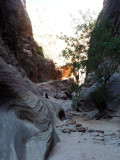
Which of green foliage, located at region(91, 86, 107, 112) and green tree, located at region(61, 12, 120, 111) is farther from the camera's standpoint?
green foliage, located at region(91, 86, 107, 112)

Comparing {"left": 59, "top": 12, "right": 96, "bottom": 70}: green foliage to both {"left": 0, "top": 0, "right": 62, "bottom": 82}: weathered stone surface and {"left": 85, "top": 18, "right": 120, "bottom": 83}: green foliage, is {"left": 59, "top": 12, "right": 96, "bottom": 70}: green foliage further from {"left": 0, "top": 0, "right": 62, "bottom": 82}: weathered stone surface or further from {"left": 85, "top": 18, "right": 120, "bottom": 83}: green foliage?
{"left": 0, "top": 0, "right": 62, "bottom": 82}: weathered stone surface

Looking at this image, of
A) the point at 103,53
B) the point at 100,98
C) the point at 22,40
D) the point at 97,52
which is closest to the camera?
the point at 103,53

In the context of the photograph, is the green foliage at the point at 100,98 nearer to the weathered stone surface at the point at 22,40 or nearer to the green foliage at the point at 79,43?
the green foliage at the point at 79,43

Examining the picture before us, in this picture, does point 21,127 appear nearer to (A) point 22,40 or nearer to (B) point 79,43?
(B) point 79,43

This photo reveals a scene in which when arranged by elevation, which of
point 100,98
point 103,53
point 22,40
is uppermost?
point 22,40

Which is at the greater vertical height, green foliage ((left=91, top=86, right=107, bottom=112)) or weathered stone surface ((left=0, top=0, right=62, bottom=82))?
weathered stone surface ((left=0, top=0, right=62, bottom=82))

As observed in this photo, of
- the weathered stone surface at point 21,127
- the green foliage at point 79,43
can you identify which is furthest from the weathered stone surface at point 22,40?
the weathered stone surface at point 21,127

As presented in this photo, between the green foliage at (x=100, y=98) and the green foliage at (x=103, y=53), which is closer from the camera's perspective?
the green foliage at (x=103, y=53)

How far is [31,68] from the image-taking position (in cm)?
2133

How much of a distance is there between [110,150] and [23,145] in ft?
6.05

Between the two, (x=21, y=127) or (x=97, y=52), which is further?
(x=97, y=52)

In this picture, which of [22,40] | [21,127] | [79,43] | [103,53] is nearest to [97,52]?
[103,53]

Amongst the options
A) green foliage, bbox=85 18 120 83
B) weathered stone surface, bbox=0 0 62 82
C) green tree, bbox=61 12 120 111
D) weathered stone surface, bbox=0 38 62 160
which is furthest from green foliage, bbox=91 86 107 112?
weathered stone surface, bbox=0 0 62 82

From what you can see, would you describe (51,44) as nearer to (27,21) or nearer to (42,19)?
(42,19)
